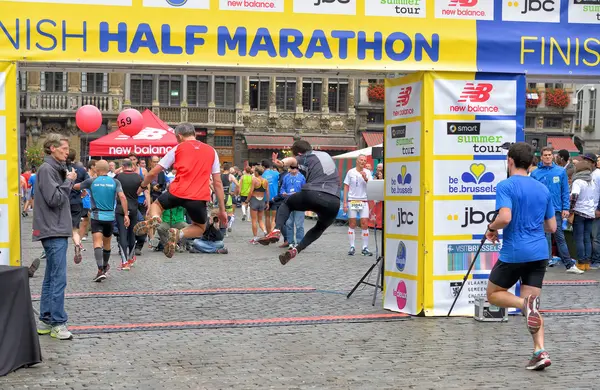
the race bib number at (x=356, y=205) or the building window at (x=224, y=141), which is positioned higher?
the building window at (x=224, y=141)

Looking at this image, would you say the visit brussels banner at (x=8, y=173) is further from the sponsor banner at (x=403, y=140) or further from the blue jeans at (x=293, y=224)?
the blue jeans at (x=293, y=224)

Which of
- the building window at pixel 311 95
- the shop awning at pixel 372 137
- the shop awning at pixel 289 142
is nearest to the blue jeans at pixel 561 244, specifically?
the shop awning at pixel 289 142

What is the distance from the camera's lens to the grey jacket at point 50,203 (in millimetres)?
8391

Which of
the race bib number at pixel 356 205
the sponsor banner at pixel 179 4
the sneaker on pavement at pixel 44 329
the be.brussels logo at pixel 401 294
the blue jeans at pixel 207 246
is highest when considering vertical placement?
the sponsor banner at pixel 179 4

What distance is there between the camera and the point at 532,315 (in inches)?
290

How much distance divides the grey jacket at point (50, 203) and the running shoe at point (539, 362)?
457 centimetres

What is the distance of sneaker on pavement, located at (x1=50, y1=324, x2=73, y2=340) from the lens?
8492mm

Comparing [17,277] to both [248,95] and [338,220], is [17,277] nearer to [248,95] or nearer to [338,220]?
[338,220]

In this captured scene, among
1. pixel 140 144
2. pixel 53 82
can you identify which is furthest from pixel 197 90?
pixel 140 144

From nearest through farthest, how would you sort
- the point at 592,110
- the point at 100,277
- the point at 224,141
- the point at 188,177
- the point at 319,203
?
the point at 188,177, the point at 319,203, the point at 100,277, the point at 224,141, the point at 592,110

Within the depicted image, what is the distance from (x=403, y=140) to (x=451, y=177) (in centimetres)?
76

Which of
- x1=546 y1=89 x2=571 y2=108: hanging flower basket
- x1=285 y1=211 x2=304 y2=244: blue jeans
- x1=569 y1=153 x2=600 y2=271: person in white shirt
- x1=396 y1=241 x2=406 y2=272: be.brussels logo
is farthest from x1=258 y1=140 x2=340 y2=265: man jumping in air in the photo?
x1=546 y1=89 x2=571 y2=108: hanging flower basket

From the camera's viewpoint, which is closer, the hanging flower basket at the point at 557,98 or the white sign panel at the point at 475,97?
the white sign panel at the point at 475,97

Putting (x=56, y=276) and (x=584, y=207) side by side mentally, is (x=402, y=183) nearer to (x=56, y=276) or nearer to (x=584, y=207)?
(x=56, y=276)
